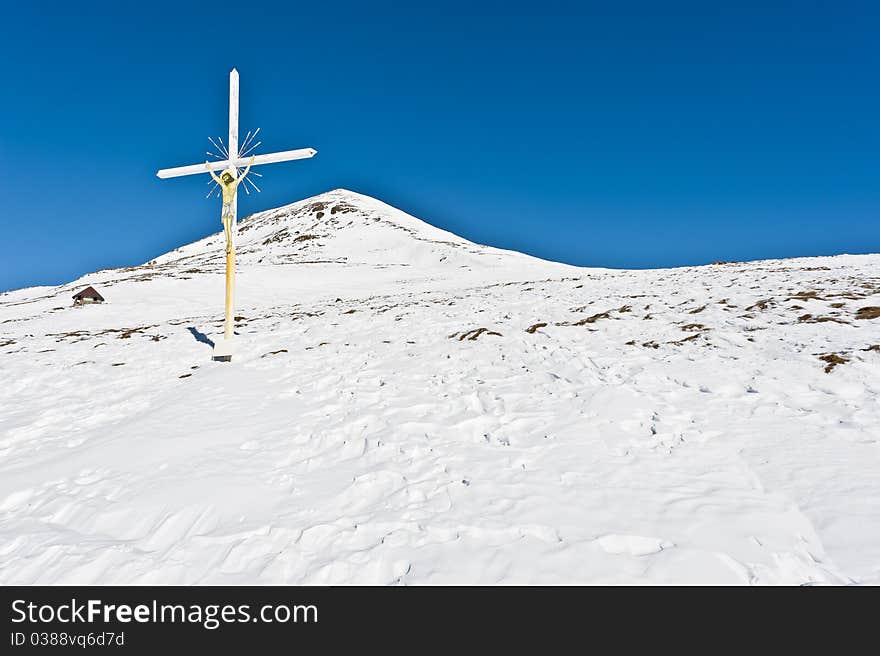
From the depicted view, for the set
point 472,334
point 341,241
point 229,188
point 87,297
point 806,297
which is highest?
point 341,241

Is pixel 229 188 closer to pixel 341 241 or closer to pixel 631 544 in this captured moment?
pixel 631 544

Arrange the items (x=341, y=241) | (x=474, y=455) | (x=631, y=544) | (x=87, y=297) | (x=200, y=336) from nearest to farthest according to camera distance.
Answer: (x=631, y=544)
(x=474, y=455)
(x=200, y=336)
(x=87, y=297)
(x=341, y=241)

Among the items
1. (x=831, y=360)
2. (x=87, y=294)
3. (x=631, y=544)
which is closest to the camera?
(x=631, y=544)

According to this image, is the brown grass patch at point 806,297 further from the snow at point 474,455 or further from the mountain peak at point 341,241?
the mountain peak at point 341,241

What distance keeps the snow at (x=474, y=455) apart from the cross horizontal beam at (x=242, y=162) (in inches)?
215

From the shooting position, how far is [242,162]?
1295 cm

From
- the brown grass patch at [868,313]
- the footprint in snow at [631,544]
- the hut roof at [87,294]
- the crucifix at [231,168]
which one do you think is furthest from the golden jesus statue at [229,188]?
the hut roof at [87,294]

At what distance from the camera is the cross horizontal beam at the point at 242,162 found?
13.0 metres

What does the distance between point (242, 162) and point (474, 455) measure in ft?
37.2

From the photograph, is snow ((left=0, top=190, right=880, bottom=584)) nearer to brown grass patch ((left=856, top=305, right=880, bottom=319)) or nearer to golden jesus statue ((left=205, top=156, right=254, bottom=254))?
brown grass patch ((left=856, top=305, right=880, bottom=319))

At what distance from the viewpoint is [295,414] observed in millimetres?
7977

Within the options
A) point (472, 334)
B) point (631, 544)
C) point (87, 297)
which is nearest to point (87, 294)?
point (87, 297)

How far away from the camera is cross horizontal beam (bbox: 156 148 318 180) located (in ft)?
42.5

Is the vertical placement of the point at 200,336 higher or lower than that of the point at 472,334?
lower
